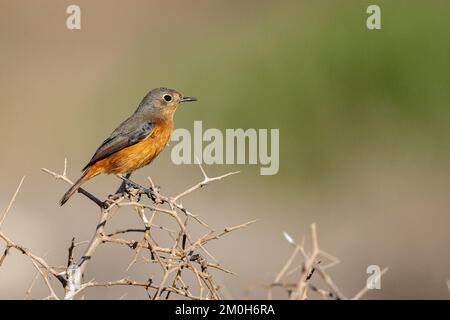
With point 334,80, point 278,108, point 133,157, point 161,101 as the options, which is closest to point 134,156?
point 133,157

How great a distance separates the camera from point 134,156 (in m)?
8.64

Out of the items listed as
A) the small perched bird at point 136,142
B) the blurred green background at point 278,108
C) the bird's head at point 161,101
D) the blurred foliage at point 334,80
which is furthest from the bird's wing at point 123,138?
the blurred foliage at point 334,80

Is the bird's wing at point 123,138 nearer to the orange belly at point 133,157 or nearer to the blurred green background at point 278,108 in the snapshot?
the orange belly at point 133,157

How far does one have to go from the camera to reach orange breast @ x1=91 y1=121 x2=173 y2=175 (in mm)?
8492

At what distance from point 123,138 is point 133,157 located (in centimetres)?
17

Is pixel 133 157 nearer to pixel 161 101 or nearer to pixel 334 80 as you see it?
pixel 161 101

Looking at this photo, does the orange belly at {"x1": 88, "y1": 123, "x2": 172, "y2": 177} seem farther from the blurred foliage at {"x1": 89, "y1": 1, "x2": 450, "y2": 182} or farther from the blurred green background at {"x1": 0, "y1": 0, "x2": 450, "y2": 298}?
the blurred foliage at {"x1": 89, "y1": 1, "x2": 450, "y2": 182}

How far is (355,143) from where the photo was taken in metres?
19.5

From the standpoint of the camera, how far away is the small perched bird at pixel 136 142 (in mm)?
8438

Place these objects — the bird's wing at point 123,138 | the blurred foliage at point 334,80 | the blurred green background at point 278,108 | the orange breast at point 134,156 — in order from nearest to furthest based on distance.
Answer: the bird's wing at point 123,138 → the orange breast at point 134,156 → the blurred green background at point 278,108 → the blurred foliage at point 334,80

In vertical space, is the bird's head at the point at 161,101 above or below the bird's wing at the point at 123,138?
above

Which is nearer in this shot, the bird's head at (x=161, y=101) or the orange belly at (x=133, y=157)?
the orange belly at (x=133, y=157)

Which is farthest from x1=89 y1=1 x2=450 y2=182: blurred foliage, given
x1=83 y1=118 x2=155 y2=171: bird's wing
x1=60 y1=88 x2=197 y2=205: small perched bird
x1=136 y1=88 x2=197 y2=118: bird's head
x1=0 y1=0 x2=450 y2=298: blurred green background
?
x1=83 y1=118 x2=155 y2=171: bird's wing

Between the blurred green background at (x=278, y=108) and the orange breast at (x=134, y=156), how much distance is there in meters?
6.42
